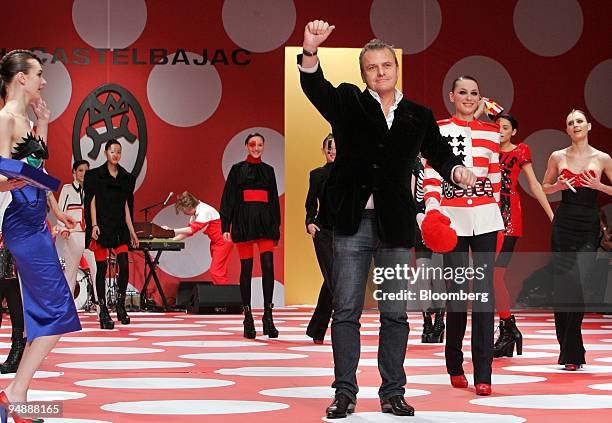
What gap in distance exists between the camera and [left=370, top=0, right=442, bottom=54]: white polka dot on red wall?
12.3 metres

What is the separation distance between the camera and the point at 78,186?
9.77m

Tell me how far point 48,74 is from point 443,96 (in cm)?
478

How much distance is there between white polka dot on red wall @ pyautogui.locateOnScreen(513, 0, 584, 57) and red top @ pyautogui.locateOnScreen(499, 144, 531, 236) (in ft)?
21.9

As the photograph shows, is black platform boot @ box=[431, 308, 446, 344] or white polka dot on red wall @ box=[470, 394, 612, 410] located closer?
white polka dot on red wall @ box=[470, 394, 612, 410]

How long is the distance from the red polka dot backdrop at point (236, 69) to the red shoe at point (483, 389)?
7.93 meters

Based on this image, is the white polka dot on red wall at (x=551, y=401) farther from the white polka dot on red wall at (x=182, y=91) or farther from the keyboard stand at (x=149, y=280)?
the white polka dot on red wall at (x=182, y=91)

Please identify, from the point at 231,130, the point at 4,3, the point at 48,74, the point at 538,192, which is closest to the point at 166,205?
the point at 231,130

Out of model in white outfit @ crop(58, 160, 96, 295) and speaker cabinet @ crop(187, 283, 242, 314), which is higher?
model in white outfit @ crop(58, 160, 96, 295)

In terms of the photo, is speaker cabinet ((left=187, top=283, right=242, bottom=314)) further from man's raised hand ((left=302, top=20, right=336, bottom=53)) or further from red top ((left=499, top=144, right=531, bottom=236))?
man's raised hand ((left=302, top=20, right=336, bottom=53))

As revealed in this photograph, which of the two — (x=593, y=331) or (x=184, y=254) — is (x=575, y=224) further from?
(x=184, y=254)

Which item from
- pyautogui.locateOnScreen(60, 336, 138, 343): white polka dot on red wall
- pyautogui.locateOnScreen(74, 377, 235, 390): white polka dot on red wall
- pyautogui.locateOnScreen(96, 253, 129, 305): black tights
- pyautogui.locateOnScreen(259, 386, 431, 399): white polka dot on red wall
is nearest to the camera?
pyautogui.locateOnScreen(259, 386, 431, 399): white polka dot on red wall

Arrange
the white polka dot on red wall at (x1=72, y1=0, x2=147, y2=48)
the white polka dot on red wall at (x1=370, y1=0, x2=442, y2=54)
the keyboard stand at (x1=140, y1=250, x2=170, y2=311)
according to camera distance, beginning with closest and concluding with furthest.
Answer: the keyboard stand at (x1=140, y1=250, x2=170, y2=311) < the white polka dot on red wall at (x1=72, y1=0, x2=147, y2=48) < the white polka dot on red wall at (x1=370, y1=0, x2=442, y2=54)

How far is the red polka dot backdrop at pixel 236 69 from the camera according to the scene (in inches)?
469

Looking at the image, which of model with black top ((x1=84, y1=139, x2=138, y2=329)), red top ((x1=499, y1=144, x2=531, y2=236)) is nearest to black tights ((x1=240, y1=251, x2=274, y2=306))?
model with black top ((x1=84, y1=139, x2=138, y2=329))
